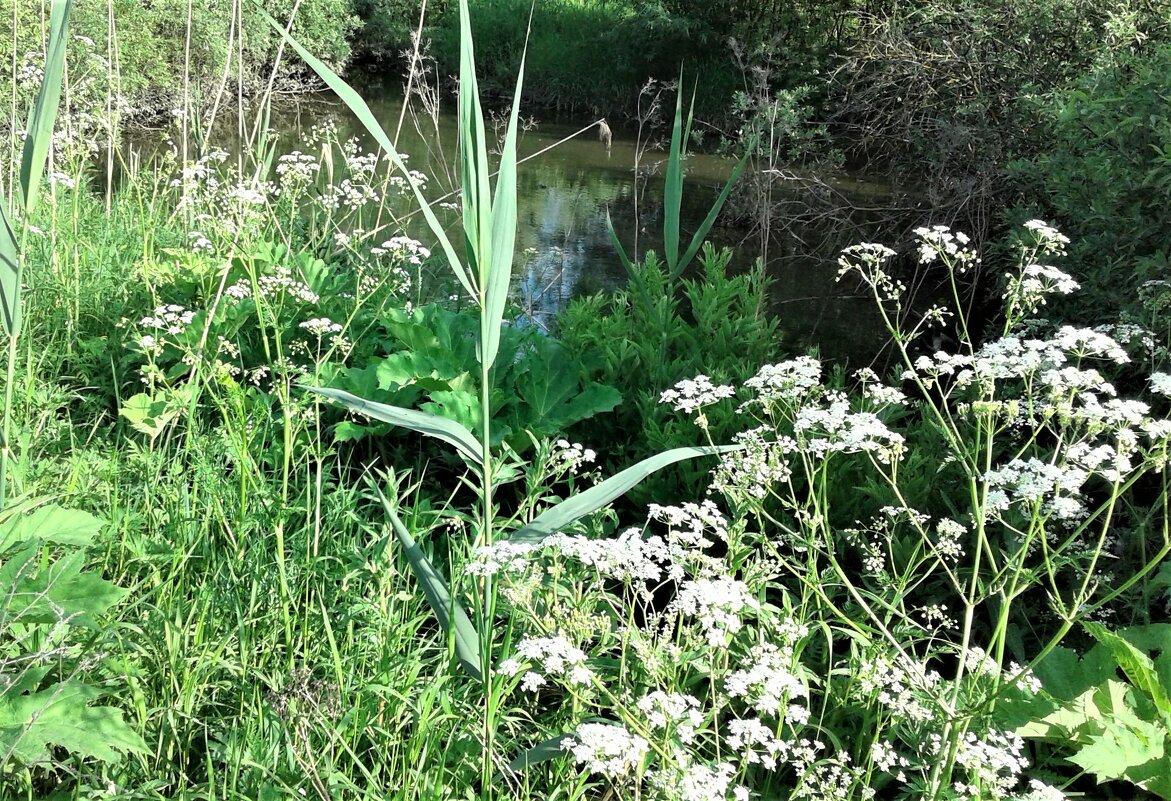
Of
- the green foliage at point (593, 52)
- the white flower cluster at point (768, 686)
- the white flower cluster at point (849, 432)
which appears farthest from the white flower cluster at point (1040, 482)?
the green foliage at point (593, 52)

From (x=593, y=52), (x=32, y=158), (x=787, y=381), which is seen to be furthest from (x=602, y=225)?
(x=593, y=52)

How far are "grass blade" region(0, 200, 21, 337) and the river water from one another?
1.65 m

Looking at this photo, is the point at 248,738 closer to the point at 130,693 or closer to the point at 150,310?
the point at 130,693

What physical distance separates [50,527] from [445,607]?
0.95 m

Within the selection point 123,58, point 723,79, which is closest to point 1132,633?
point 123,58

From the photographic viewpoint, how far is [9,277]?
A: 1.74m

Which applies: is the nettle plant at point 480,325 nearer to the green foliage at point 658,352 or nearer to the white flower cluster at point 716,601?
the white flower cluster at point 716,601

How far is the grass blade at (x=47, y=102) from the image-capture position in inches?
65.3

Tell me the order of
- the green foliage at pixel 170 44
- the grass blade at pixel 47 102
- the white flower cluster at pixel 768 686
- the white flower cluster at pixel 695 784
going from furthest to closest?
the green foliage at pixel 170 44
the grass blade at pixel 47 102
the white flower cluster at pixel 768 686
the white flower cluster at pixel 695 784

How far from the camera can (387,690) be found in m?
1.77

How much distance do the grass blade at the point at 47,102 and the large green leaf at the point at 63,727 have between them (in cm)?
Answer: 89

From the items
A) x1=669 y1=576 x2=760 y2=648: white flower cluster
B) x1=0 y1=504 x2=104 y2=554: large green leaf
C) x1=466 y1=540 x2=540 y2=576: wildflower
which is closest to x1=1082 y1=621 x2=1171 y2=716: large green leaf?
x1=669 y1=576 x2=760 y2=648: white flower cluster

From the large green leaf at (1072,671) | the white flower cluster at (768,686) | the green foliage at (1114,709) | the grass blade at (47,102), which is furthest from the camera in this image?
the large green leaf at (1072,671)

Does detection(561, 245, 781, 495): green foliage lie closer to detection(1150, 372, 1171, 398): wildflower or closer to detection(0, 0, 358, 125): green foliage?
detection(1150, 372, 1171, 398): wildflower
